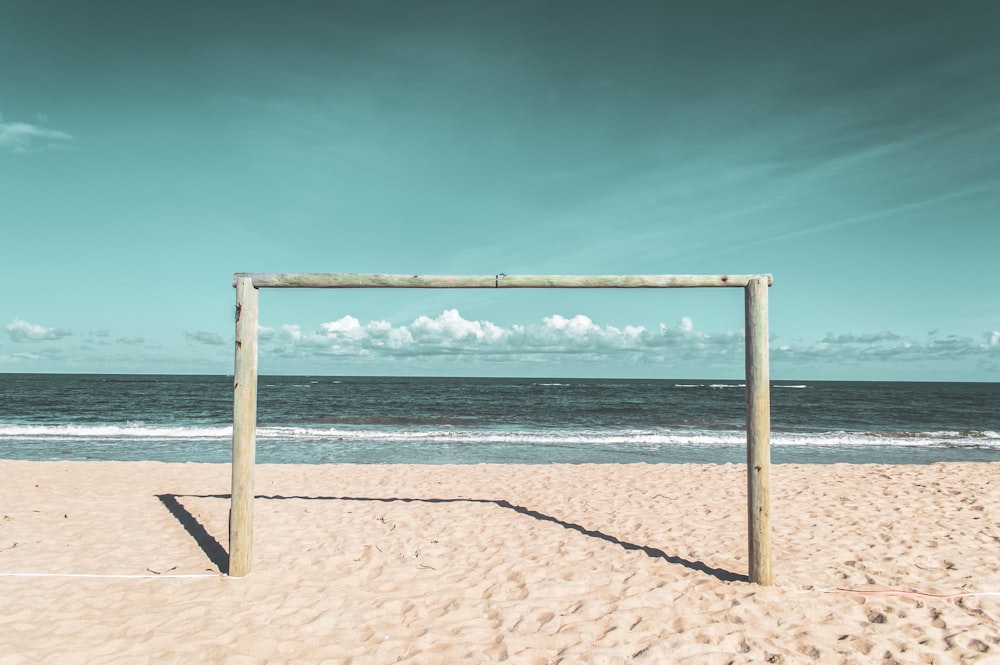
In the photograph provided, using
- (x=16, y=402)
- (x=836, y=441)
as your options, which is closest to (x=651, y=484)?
(x=836, y=441)

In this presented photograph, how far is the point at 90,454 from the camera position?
14.1m

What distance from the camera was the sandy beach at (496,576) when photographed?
3641 mm

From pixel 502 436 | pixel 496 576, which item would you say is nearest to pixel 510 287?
pixel 496 576

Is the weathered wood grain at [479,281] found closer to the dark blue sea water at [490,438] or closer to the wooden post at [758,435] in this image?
the wooden post at [758,435]

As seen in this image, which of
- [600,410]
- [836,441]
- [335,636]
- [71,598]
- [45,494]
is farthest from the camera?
[600,410]

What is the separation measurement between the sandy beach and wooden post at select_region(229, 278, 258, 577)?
0.27 m

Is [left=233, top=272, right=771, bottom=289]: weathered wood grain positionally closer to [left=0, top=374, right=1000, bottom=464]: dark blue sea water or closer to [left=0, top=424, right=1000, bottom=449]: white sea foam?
[left=0, top=374, right=1000, bottom=464]: dark blue sea water

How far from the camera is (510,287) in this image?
4.89 metres

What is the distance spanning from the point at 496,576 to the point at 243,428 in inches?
102

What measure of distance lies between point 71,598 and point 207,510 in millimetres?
2989

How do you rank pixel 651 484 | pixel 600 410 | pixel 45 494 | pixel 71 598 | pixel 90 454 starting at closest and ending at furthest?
pixel 71 598 < pixel 45 494 < pixel 651 484 < pixel 90 454 < pixel 600 410

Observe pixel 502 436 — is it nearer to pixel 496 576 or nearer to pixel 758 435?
pixel 496 576

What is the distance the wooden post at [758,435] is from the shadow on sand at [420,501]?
30 cm

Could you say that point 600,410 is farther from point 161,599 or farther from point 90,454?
point 161,599
